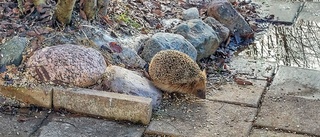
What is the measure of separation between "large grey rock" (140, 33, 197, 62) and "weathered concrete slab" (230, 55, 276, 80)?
0.53 metres

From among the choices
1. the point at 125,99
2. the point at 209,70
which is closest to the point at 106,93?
the point at 125,99

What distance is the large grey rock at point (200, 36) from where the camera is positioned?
574 cm

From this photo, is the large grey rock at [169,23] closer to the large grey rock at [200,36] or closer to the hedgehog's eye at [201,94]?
the large grey rock at [200,36]

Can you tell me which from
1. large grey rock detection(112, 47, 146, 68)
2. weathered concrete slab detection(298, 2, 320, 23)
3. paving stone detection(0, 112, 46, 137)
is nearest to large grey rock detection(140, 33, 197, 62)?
large grey rock detection(112, 47, 146, 68)

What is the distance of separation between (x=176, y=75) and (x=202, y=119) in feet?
1.61

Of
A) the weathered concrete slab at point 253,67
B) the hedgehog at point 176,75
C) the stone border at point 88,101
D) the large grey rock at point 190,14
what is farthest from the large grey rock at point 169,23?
the stone border at point 88,101

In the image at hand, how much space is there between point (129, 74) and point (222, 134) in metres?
1.05

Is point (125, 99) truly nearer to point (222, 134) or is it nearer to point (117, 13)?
point (222, 134)

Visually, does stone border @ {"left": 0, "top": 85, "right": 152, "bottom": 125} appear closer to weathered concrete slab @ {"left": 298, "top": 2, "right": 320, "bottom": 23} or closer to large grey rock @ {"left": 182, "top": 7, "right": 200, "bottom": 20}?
large grey rock @ {"left": 182, "top": 7, "right": 200, "bottom": 20}

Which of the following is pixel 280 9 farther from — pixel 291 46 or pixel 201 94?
pixel 201 94

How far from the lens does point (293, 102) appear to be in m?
4.82

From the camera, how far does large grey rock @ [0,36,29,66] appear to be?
15.6 feet

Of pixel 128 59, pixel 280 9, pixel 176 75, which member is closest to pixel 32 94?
pixel 128 59

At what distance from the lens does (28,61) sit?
4.71m
